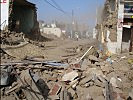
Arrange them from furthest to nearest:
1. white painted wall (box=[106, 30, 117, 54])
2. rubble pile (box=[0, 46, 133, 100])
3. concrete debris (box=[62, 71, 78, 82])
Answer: white painted wall (box=[106, 30, 117, 54]) < concrete debris (box=[62, 71, 78, 82]) < rubble pile (box=[0, 46, 133, 100])

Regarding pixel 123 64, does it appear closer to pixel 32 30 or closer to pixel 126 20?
pixel 126 20

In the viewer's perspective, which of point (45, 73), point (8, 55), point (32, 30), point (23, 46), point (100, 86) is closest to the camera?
point (100, 86)

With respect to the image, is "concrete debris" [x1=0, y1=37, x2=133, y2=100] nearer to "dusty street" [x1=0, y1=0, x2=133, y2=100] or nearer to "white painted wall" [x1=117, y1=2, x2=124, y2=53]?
"dusty street" [x1=0, y1=0, x2=133, y2=100]

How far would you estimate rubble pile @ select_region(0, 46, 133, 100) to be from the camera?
8.65 m

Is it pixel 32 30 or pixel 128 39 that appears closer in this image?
pixel 128 39

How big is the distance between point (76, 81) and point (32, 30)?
738 inches

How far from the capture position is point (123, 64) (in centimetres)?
1436

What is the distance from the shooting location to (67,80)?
1091 cm

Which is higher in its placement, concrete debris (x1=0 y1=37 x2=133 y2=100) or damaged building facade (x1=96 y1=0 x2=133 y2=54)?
damaged building facade (x1=96 y1=0 x2=133 y2=54)

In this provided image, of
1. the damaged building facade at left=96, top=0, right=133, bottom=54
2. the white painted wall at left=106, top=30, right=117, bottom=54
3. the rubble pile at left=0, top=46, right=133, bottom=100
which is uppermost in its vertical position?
the damaged building facade at left=96, top=0, right=133, bottom=54

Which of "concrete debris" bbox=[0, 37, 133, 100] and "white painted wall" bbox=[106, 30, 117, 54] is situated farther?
"white painted wall" bbox=[106, 30, 117, 54]

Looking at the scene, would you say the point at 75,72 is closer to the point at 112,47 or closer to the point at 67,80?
the point at 67,80

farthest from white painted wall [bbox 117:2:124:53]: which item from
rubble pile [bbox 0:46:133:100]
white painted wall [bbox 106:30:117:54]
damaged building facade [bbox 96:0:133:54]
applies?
rubble pile [bbox 0:46:133:100]

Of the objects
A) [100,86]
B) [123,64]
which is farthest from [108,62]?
[100,86]
